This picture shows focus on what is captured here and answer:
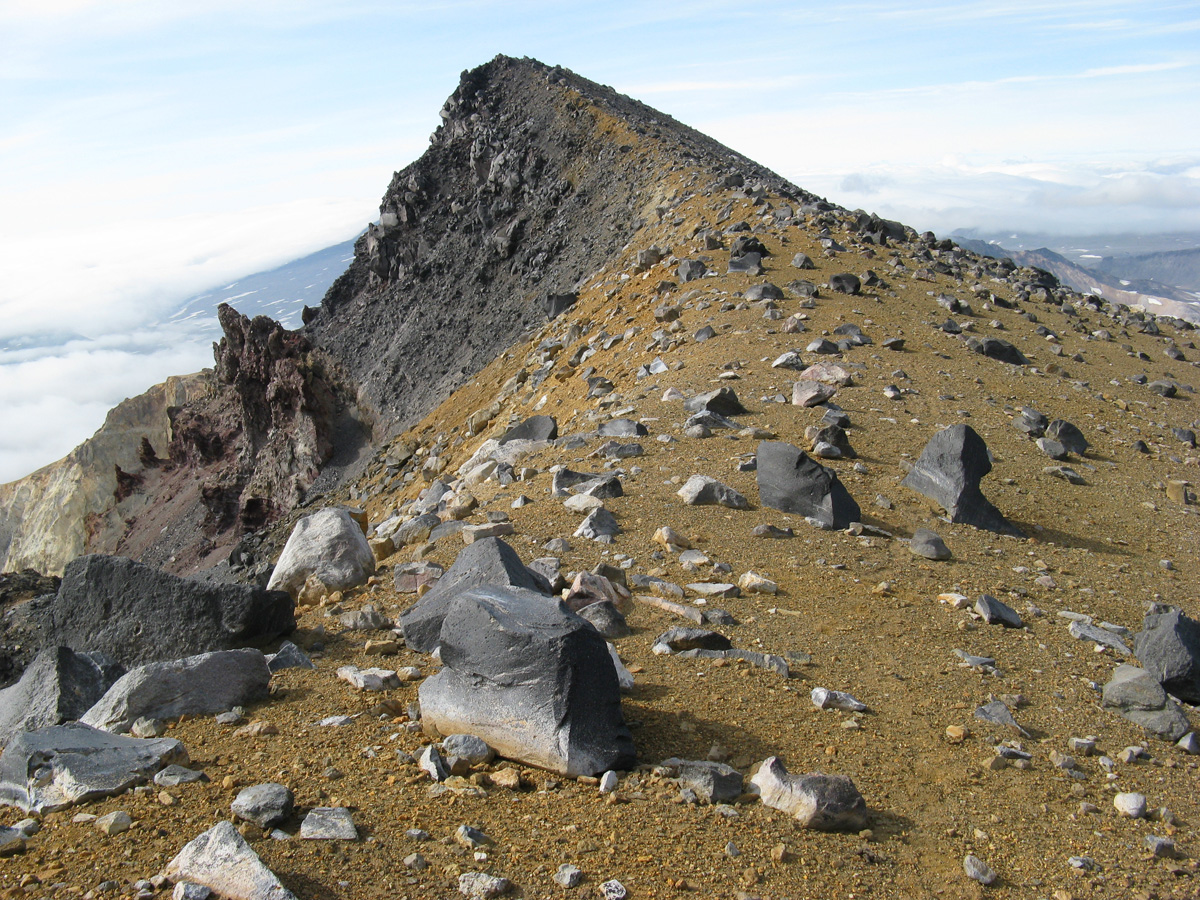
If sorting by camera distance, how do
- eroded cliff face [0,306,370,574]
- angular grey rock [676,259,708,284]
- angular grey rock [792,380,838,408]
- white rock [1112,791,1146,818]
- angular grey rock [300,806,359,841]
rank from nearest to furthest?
1. angular grey rock [300,806,359,841]
2. white rock [1112,791,1146,818]
3. angular grey rock [792,380,838,408]
4. angular grey rock [676,259,708,284]
5. eroded cliff face [0,306,370,574]

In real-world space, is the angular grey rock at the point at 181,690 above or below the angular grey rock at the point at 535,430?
below

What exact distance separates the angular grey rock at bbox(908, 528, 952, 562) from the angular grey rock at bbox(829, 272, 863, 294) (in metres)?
7.19

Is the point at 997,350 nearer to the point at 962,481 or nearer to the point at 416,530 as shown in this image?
the point at 962,481

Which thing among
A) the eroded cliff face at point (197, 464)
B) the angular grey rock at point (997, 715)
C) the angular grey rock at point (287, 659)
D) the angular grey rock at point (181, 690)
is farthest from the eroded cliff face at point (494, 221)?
the angular grey rock at point (181, 690)

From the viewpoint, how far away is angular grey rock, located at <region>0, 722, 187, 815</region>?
3164 mm

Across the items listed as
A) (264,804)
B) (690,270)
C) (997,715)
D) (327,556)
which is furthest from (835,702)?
(690,270)

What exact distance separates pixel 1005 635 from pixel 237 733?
4.47m

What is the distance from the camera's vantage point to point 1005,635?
4906mm

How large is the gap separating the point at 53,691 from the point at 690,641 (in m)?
3.54

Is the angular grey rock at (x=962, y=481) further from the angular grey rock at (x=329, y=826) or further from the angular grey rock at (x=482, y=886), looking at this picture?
the angular grey rock at (x=329, y=826)

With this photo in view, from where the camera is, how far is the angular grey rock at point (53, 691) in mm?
4164

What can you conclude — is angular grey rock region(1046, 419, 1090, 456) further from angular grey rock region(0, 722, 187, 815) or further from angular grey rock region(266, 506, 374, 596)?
angular grey rock region(0, 722, 187, 815)

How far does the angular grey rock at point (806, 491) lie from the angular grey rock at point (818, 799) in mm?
3298

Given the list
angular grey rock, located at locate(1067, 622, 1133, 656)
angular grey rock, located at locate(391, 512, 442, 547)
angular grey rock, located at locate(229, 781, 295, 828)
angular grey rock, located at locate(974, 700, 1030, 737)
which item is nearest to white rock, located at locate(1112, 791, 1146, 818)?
angular grey rock, located at locate(974, 700, 1030, 737)
